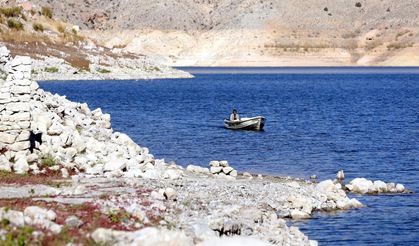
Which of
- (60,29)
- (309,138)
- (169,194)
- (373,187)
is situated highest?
(60,29)

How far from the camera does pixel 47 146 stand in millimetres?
32406

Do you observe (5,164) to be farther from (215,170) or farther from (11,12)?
(11,12)

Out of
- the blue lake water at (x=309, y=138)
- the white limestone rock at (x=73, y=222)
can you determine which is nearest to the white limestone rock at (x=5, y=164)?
the white limestone rock at (x=73, y=222)

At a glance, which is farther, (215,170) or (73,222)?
(215,170)

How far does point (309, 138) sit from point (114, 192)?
30.3m

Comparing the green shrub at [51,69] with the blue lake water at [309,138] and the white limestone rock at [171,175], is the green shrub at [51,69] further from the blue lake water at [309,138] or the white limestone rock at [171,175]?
the white limestone rock at [171,175]

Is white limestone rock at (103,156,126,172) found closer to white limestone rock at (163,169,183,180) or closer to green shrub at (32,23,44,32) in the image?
white limestone rock at (163,169,183,180)

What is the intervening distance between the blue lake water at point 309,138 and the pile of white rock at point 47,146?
728cm

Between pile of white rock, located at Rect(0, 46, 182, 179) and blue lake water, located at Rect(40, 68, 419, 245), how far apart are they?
7.28 metres

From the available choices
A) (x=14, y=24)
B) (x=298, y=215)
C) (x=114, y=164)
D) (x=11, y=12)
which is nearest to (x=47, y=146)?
(x=114, y=164)

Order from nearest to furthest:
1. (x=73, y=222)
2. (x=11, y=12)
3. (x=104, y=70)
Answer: (x=73, y=222) → (x=11, y=12) → (x=104, y=70)

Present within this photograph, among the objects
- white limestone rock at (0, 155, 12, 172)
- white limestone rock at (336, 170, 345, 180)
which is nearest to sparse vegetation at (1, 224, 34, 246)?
white limestone rock at (0, 155, 12, 172)

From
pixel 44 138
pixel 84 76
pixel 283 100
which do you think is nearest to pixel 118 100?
pixel 283 100

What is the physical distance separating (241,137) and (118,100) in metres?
39.2
